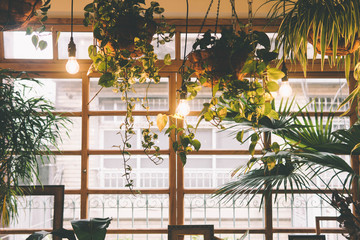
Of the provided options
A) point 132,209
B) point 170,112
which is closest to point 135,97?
point 170,112

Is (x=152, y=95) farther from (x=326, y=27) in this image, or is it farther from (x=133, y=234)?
(x=326, y=27)

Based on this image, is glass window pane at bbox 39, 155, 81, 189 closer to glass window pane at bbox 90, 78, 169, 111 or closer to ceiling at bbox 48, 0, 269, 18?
glass window pane at bbox 90, 78, 169, 111

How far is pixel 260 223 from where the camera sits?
9.76ft

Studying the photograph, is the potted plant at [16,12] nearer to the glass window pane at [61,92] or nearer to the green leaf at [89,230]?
the green leaf at [89,230]

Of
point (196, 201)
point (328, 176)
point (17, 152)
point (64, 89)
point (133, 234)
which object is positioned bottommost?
point (133, 234)

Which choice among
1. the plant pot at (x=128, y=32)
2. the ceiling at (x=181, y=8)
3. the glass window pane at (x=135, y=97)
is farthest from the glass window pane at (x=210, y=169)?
the plant pot at (x=128, y=32)

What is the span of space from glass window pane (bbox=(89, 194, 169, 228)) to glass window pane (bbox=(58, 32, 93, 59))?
1.20 metres

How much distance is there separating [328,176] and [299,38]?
5.58 ft

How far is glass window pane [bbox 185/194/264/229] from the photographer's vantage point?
2983mm

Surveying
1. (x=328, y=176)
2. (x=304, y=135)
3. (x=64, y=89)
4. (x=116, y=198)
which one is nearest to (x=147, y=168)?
(x=116, y=198)

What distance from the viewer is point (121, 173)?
3018 millimetres

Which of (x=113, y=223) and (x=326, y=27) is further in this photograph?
(x=113, y=223)

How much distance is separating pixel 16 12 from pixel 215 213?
2.24 m

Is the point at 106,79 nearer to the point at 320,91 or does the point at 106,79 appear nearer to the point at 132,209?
the point at 132,209
